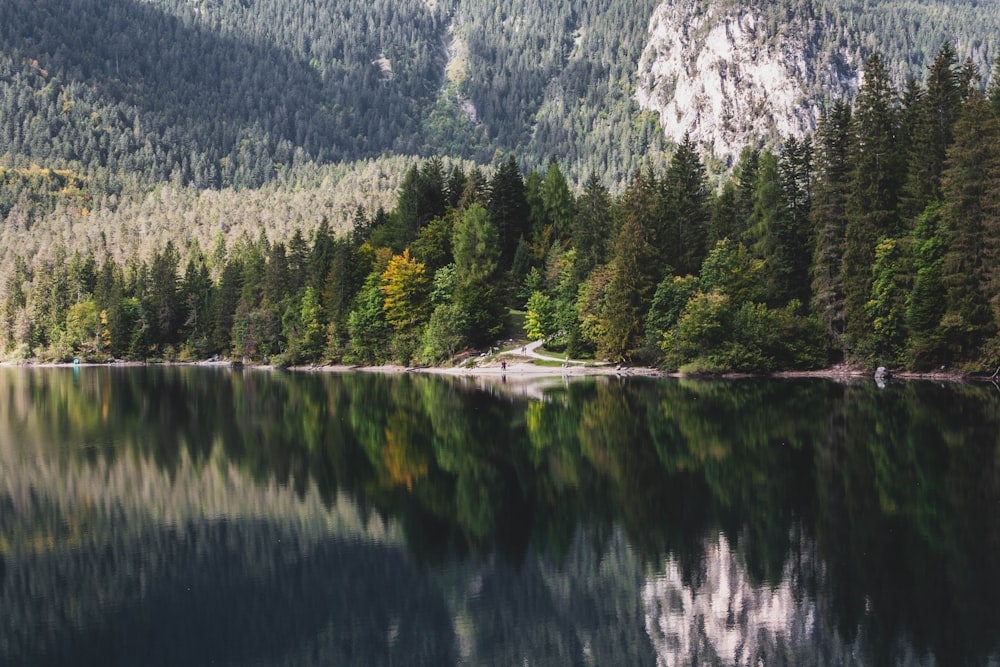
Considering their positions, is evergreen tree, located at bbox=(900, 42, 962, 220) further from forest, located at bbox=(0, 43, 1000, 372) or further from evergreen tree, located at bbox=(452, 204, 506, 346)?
evergreen tree, located at bbox=(452, 204, 506, 346)

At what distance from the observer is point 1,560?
25.5m

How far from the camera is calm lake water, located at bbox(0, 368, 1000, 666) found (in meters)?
19.4

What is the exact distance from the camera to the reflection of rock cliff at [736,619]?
18484 mm

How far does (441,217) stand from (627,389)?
2531 inches

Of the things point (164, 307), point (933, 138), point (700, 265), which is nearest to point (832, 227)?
point (933, 138)

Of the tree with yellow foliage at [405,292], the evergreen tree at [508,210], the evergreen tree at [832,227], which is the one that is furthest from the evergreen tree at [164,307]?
the evergreen tree at [832,227]

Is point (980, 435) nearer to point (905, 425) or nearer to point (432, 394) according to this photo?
point (905, 425)

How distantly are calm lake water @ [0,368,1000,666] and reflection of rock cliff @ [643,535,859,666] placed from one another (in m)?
0.07

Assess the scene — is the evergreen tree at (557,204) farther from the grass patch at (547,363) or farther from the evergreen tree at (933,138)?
the evergreen tree at (933,138)

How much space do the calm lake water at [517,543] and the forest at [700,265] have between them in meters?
26.1

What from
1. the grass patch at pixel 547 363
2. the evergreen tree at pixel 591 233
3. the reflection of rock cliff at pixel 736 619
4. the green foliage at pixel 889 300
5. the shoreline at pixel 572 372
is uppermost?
the evergreen tree at pixel 591 233

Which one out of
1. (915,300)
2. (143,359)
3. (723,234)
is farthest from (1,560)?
(143,359)

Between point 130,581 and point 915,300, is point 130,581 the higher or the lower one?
the lower one

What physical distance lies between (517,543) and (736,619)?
7744mm
